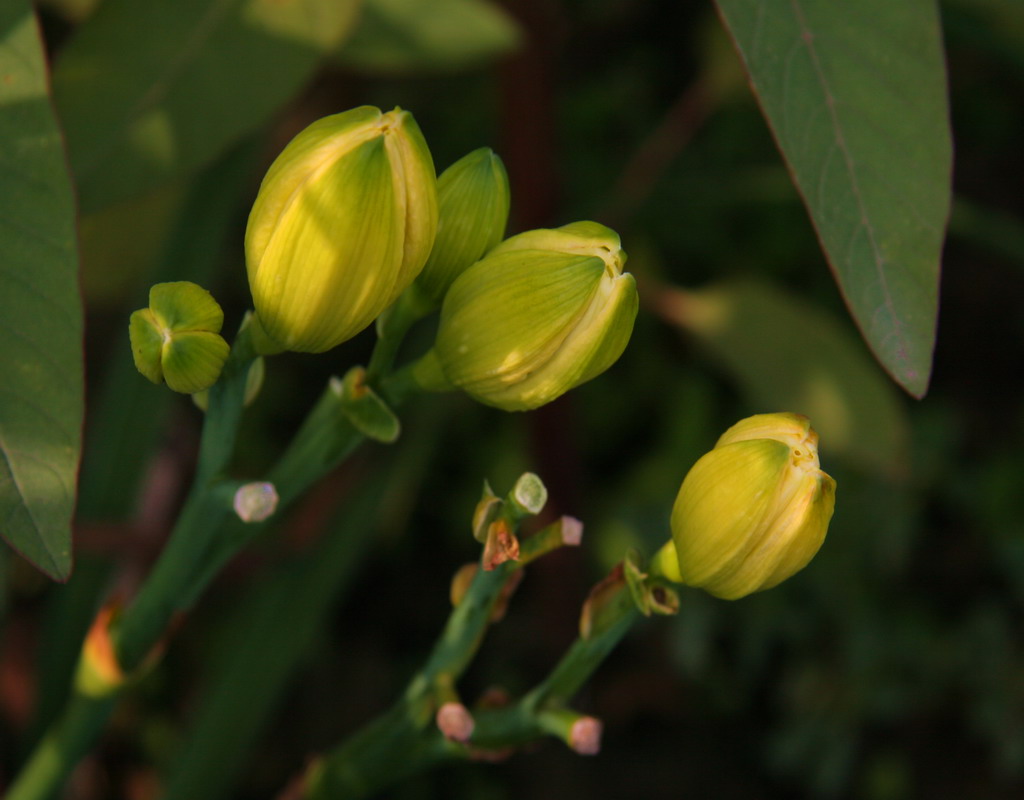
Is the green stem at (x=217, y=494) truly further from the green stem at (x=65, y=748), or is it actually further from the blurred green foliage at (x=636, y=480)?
the blurred green foliage at (x=636, y=480)

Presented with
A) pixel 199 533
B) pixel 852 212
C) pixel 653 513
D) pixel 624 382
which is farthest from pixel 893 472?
pixel 199 533

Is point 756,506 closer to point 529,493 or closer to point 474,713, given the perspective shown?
point 529,493

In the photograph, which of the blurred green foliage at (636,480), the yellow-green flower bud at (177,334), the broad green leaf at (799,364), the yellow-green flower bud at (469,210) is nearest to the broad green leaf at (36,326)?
the yellow-green flower bud at (177,334)

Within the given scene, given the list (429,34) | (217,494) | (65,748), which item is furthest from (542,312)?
(429,34)

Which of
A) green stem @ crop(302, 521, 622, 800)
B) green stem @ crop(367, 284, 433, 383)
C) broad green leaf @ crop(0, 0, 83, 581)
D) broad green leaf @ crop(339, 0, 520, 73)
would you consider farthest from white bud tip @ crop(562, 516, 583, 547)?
broad green leaf @ crop(339, 0, 520, 73)

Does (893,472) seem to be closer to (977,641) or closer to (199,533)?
(977,641)

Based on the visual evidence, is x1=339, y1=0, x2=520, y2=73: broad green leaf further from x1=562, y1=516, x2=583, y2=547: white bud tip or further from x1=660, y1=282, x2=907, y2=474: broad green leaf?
x1=562, y1=516, x2=583, y2=547: white bud tip
